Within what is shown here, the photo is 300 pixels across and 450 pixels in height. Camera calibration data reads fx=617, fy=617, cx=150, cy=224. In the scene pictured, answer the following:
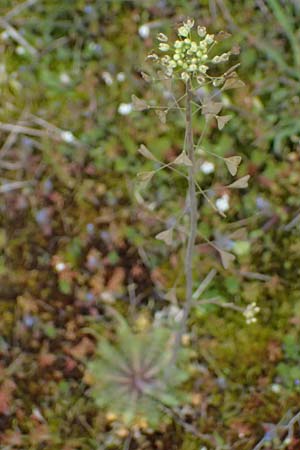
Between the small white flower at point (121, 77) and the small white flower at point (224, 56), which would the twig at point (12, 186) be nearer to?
the small white flower at point (121, 77)

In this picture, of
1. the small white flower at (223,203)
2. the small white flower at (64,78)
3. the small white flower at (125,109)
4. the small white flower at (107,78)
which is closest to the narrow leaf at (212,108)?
the small white flower at (223,203)

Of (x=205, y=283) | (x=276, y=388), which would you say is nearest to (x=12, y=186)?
(x=205, y=283)

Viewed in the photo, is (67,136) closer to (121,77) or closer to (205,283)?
(121,77)

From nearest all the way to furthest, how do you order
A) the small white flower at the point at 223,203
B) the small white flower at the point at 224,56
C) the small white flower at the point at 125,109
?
the small white flower at the point at 224,56, the small white flower at the point at 223,203, the small white flower at the point at 125,109

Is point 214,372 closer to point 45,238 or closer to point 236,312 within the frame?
point 236,312

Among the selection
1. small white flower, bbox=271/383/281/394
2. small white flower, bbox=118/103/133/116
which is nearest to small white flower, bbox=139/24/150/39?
small white flower, bbox=118/103/133/116

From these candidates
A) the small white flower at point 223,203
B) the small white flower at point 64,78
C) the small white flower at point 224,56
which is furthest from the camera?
the small white flower at point 64,78

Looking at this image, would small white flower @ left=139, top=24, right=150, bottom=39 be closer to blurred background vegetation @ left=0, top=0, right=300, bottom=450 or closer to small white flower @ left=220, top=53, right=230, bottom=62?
blurred background vegetation @ left=0, top=0, right=300, bottom=450
